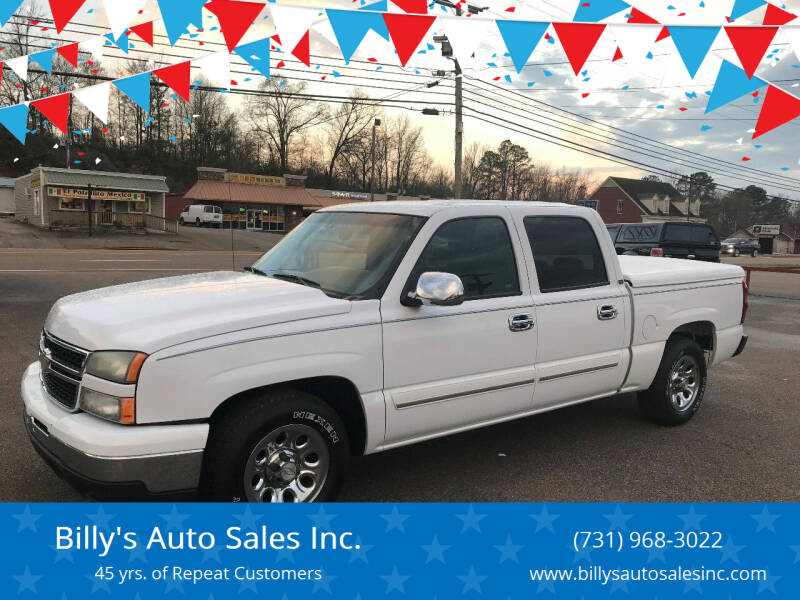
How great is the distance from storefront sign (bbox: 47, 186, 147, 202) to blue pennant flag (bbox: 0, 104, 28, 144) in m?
34.0

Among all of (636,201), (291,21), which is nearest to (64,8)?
Result: (291,21)

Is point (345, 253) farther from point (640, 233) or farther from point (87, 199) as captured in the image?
point (87, 199)

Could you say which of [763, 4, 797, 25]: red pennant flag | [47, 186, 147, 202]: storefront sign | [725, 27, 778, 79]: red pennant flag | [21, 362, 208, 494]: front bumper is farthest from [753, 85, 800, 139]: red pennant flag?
[47, 186, 147, 202]: storefront sign

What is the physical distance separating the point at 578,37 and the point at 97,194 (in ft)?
123

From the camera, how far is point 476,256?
4051mm

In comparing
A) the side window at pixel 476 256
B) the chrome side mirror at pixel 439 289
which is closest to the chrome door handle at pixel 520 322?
the side window at pixel 476 256

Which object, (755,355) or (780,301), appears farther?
(780,301)

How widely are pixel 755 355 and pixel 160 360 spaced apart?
28.0 ft

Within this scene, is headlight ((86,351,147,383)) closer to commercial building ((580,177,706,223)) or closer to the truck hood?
the truck hood

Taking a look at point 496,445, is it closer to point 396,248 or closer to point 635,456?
point 635,456

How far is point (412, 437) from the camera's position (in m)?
3.70

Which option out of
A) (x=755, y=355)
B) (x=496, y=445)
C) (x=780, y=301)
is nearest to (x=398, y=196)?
(x=780, y=301)

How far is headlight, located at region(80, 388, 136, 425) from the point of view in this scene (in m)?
2.82

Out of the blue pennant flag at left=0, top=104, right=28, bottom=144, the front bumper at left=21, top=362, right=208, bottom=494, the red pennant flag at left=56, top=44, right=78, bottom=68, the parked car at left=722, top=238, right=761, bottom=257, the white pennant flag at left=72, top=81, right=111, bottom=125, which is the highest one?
the red pennant flag at left=56, top=44, right=78, bottom=68
